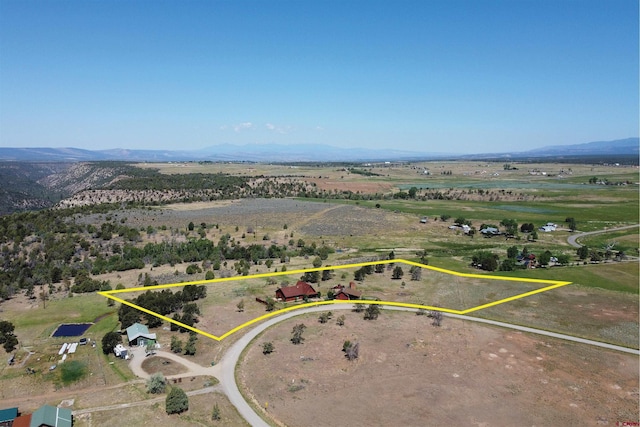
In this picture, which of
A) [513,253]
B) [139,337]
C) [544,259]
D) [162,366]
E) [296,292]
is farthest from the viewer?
[513,253]

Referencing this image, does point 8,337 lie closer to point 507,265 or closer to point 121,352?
point 121,352

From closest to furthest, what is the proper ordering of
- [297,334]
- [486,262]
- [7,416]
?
[7,416], [297,334], [486,262]

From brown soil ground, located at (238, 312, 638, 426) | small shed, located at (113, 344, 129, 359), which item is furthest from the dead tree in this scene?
small shed, located at (113, 344, 129, 359)

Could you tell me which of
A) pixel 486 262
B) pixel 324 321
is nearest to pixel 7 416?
pixel 324 321

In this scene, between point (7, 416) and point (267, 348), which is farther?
point (267, 348)

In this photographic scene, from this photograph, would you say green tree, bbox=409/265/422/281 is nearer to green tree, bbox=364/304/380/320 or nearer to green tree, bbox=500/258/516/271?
green tree, bbox=500/258/516/271

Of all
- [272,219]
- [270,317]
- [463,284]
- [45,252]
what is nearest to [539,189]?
[272,219]
